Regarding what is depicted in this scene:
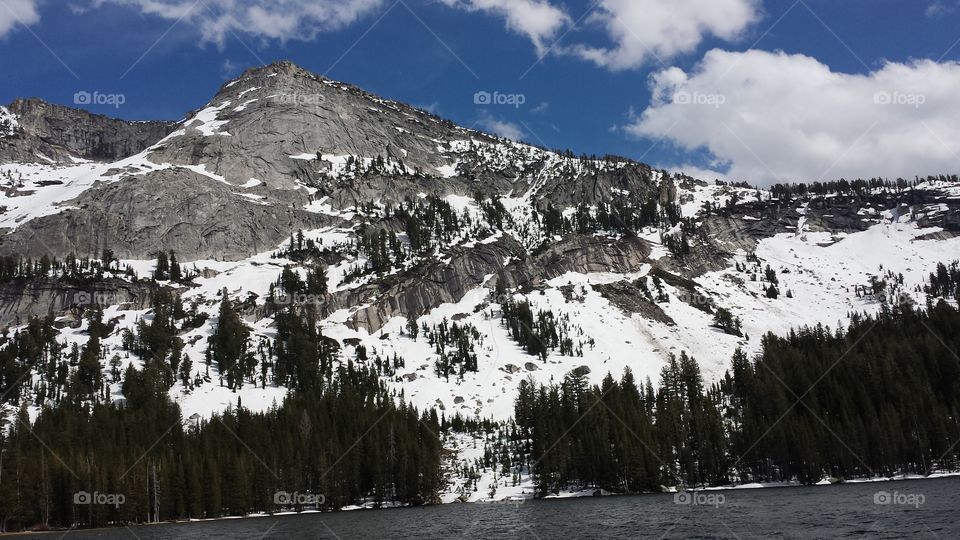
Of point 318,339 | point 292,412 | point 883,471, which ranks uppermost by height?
point 318,339

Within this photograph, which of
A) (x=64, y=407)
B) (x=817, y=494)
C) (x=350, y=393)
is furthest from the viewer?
(x=350, y=393)

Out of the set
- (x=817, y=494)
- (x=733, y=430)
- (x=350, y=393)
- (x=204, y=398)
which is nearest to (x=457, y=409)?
(x=350, y=393)

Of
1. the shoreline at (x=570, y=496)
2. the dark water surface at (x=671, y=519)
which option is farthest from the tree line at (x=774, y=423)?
the dark water surface at (x=671, y=519)

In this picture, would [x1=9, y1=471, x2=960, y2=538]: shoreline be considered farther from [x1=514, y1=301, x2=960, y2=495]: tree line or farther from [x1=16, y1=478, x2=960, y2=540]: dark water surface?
[x1=16, y1=478, x2=960, y2=540]: dark water surface

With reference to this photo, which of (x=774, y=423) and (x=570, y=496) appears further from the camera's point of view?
(x=774, y=423)

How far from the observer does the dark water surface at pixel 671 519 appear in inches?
2176

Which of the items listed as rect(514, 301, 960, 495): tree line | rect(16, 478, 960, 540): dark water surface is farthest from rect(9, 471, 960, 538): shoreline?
rect(16, 478, 960, 540): dark water surface

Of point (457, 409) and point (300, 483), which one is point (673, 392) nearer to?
point (457, 409)

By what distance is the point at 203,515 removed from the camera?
106 m

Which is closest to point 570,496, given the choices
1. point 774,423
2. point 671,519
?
point 774,423

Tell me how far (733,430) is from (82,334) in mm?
183115

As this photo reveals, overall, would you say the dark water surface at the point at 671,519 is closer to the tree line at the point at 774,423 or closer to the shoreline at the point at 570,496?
the shoreline at the point at 570,496

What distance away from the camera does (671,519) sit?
68.3 meters

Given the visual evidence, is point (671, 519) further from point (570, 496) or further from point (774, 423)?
point (774, 423)
